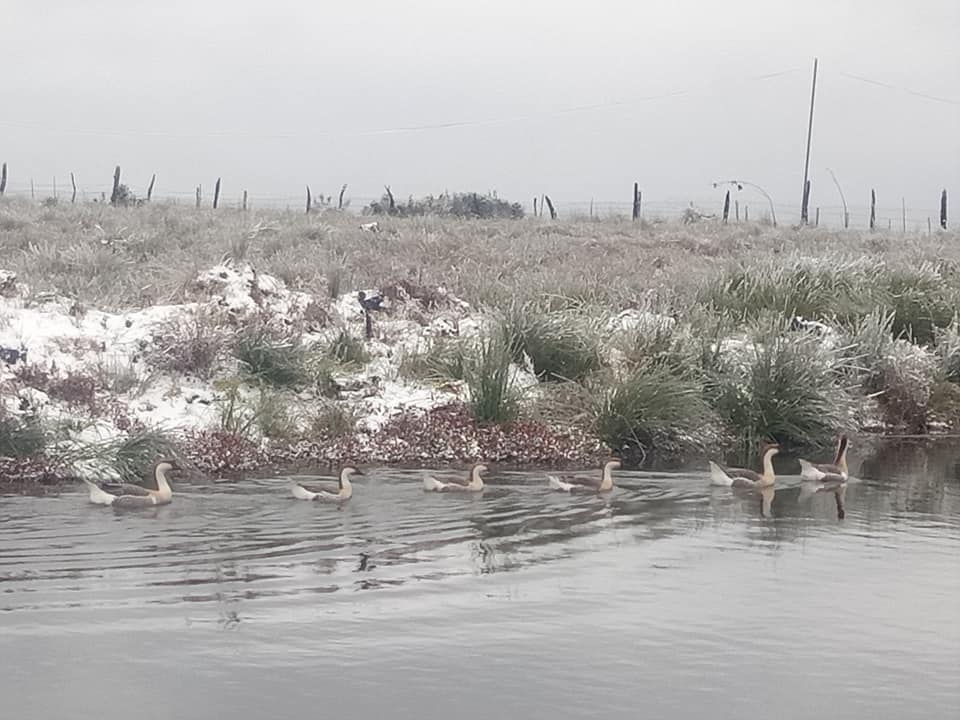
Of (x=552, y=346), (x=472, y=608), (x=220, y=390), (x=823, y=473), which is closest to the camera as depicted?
(x=472, y=608)

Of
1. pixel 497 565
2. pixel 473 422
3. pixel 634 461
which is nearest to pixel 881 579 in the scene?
pixel 497 565

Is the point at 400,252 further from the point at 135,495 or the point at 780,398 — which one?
the point at 135,495

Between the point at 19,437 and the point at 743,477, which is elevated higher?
the point at 19,437

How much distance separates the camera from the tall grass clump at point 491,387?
56.8ft

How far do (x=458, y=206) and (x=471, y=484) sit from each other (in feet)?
158

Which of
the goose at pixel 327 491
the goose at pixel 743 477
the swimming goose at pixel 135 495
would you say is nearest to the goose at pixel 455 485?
the goose at pixel 327 491

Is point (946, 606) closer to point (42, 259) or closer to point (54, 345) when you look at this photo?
point (54, 345)

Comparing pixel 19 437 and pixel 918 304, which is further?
pixel 918 304

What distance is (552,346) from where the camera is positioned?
62.3ft

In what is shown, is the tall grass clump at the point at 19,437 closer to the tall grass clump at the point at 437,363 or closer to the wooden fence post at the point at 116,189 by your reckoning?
the tall grass clump at the point at 437,363

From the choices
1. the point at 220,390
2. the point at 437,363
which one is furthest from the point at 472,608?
the point at 437,363

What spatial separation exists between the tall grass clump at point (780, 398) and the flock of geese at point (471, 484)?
151cm

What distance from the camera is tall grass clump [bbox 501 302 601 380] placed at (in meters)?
18.9

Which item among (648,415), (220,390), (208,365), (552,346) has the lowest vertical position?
(648,415)
